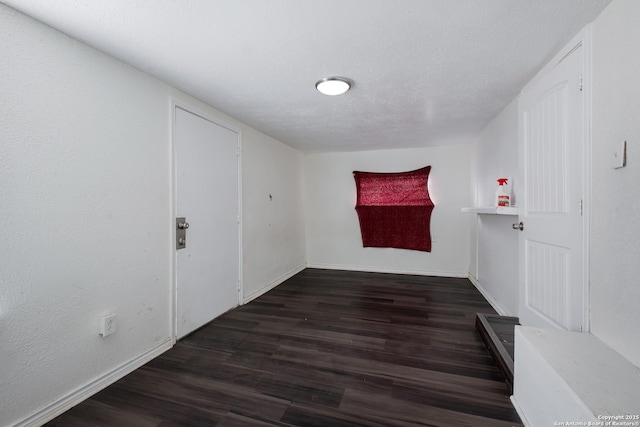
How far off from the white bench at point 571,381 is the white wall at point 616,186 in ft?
0.38

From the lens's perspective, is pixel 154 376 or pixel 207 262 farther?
pixel 207 262

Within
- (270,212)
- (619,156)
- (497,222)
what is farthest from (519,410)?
(270,212)

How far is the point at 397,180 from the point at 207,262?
10.3 feet

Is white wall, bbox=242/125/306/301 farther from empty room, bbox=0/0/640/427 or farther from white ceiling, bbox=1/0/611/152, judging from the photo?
white ceiling, bbox=1/0/611/152

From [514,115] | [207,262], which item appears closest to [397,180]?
[514,115]

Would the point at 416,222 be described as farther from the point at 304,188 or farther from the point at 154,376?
the point at 154,376

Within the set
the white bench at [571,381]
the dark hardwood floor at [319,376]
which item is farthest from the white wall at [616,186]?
the dark hardwood floor at [319,376]

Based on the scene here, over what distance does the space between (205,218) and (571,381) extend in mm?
2628

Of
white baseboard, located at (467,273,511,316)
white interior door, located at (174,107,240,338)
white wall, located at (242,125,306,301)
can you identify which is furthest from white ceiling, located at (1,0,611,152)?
white baseboard, located at (467,273,511,316)

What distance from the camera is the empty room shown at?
1.26m

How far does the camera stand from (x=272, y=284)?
3.67 meters

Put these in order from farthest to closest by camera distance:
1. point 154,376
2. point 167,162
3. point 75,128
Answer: point 167,162
point 154,376
point 75,128

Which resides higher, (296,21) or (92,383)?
(296,21)

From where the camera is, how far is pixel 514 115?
7.80ft
